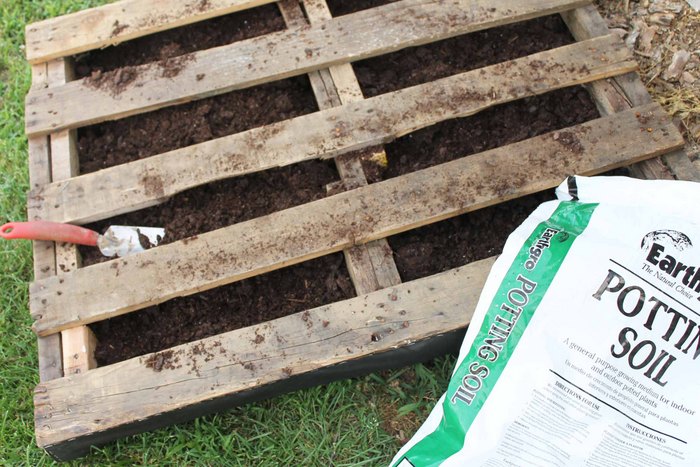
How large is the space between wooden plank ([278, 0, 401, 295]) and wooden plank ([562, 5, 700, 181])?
757mm

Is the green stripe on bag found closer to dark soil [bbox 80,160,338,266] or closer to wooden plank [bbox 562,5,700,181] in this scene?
wooden plank [bbox 562,5,700,181]

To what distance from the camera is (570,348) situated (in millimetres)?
1521

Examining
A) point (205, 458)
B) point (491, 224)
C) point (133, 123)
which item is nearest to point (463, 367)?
point (491, 224)

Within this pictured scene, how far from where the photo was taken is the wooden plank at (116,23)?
214 centimetres

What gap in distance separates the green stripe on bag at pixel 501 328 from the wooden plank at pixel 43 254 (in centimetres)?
→ 94

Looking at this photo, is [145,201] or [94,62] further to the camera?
[94,62]

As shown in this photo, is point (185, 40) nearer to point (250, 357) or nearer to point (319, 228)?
point (319, 228)

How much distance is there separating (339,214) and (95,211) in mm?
695

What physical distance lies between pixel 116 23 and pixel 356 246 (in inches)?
43.3

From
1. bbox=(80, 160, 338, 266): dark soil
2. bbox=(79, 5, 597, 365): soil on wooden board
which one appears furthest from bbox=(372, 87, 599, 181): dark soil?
bbox=(80, 160, 338, 266): dark soil

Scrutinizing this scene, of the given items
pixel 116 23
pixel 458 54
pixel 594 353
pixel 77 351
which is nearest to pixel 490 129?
pixel 458 54

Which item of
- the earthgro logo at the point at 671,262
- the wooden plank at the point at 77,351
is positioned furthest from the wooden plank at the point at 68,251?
the earthgro logo at the point at 671,262

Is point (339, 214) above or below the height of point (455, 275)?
above

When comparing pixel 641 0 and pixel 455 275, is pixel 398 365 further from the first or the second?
pixel 641 0
